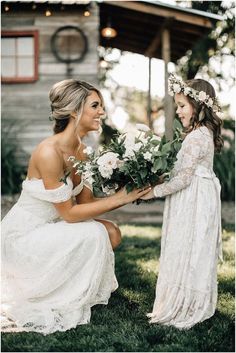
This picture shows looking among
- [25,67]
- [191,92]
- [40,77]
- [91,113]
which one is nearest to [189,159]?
[191,92]

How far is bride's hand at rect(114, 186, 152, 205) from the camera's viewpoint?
4.00 m

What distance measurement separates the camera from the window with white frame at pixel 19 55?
471 inches

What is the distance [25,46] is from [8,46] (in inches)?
15.6

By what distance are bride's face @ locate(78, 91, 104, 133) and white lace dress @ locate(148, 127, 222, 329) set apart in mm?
762

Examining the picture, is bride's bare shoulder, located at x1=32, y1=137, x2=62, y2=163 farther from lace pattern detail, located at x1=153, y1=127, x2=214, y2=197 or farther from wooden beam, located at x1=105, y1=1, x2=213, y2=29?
wooden beam, located at x1=105, y1=1, x2=213, y2=29

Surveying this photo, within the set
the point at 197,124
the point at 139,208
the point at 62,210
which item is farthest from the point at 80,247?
the point at 139,208

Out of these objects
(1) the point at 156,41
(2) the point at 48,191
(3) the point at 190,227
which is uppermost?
(1) the point at 156,41

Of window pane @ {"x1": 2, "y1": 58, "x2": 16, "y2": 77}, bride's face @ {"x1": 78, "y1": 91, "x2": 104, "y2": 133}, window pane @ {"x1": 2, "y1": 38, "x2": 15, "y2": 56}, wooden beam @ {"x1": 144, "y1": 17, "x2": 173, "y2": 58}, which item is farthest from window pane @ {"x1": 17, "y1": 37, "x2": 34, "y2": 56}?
bride's face @ {"x1": 78, "y1": 91, "x2": 104, "y2": 133}

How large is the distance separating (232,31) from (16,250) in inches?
580

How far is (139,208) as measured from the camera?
10656 millimetres

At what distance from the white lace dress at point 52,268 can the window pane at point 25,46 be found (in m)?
8.36

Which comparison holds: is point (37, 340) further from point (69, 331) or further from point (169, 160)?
point (169, 160)

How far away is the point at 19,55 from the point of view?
39.4 ft

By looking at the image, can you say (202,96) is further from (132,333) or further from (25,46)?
(25,46)
